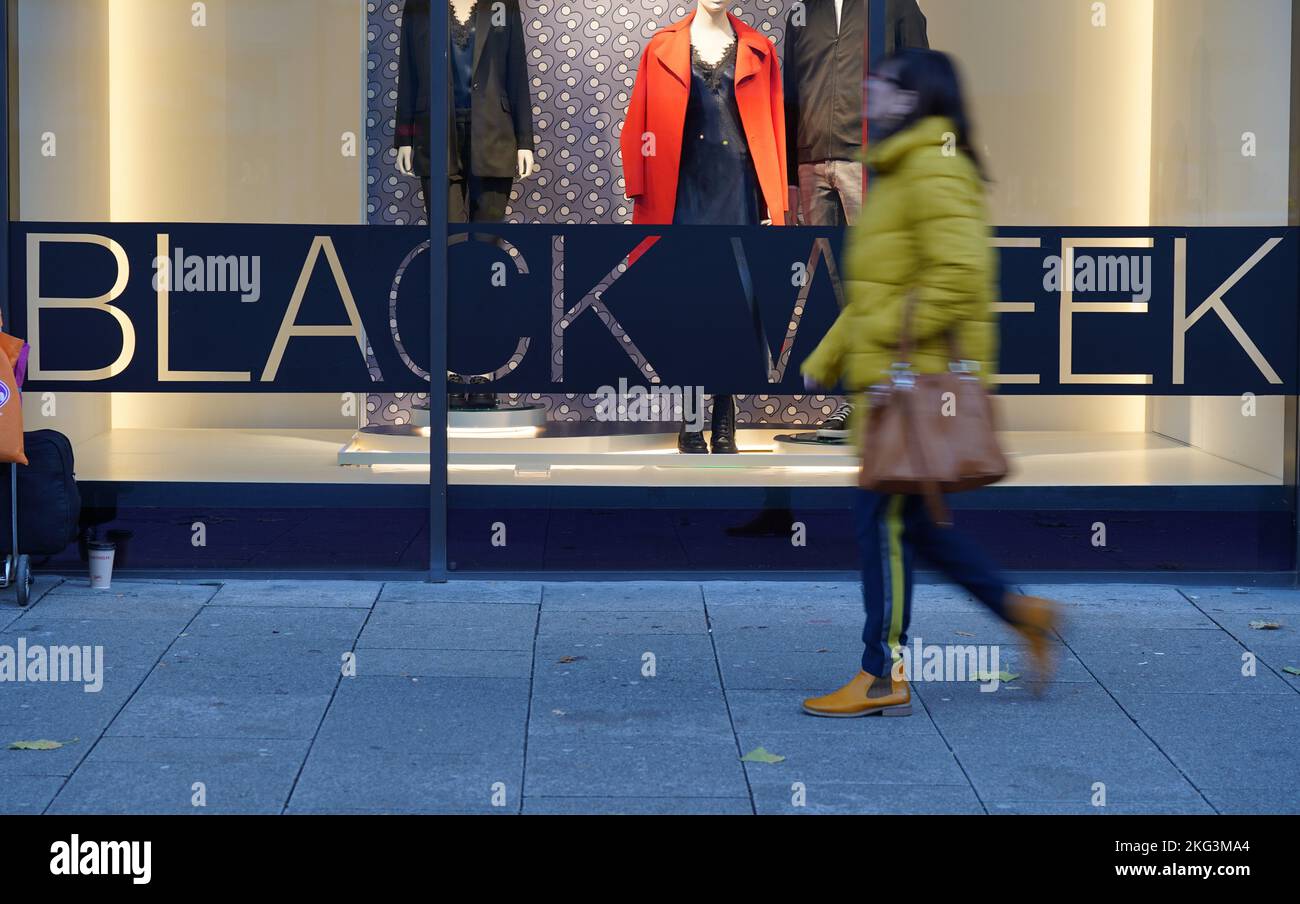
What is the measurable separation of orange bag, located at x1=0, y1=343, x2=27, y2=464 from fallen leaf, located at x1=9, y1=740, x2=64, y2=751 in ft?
6.10

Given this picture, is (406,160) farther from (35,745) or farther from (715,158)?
(35,745)

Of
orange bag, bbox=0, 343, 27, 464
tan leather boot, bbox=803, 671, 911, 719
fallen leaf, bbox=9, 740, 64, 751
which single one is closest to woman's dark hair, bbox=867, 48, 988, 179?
tan leather boot, bbox=803, 671, 911, 719

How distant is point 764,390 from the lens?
777 cm

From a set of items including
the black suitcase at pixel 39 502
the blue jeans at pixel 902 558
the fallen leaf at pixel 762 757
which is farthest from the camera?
the black suitcase at pixel 39 502

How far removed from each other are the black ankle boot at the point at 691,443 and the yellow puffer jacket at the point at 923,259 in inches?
94.4

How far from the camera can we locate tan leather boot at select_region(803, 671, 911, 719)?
570 centimetres

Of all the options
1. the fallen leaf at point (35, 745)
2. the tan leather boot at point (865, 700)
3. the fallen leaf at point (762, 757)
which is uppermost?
the tan leather boot at point (865, 700)

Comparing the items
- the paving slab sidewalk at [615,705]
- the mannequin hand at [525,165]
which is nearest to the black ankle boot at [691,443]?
the paving slab sidewalk at [615,705]

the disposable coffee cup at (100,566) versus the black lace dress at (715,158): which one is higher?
the black lace dress at (715,158)

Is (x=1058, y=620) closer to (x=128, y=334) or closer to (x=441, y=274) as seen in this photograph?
(x=441, y=274)

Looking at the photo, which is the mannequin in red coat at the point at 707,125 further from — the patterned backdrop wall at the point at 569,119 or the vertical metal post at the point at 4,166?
the vertical metal post at the point at 4,166

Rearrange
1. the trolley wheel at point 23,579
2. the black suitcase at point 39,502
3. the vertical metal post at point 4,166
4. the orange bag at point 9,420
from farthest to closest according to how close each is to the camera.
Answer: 1. the vertical metal post at point 4,166
2. the black suitcase at point 39,502
3. the trolley wheel at point 23,579
4. the orange bag at point 9,420

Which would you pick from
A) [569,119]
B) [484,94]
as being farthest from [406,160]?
[569,119]

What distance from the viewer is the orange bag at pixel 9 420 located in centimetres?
688
